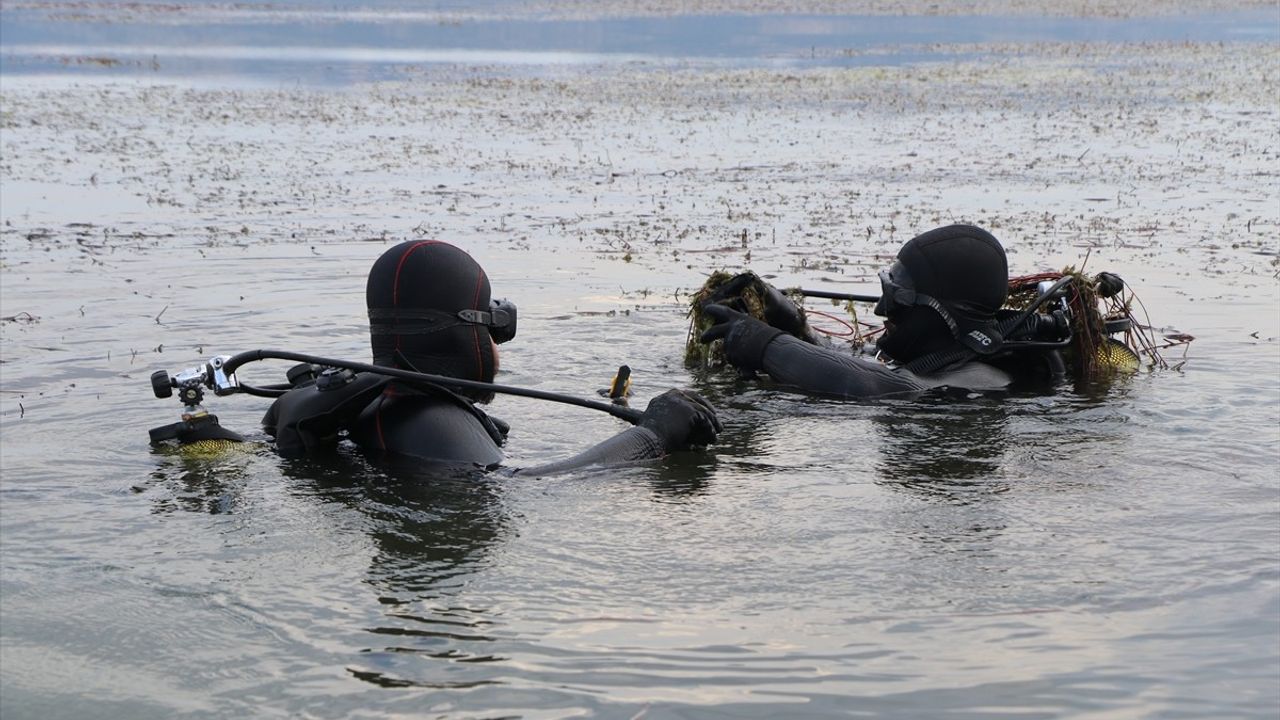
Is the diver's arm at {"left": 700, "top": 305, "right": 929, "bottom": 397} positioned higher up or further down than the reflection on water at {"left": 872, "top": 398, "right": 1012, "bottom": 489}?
higher up

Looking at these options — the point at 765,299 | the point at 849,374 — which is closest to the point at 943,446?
the point at 849,374

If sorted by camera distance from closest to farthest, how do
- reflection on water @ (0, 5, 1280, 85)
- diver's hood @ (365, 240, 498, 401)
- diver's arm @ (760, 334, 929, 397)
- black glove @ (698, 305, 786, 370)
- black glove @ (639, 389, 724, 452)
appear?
diver's hood @ (365, 240, 498, 401)
black glove @ (639, 389, 724, 452)
diver's arm @ (760, 334, 929, 397)
black glove @ (698, 305, 786, 370)
reflection on water @ (0, 5, 1280, 85)

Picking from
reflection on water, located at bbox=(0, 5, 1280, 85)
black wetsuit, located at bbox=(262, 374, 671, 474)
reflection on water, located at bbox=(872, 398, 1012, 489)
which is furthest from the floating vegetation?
reflection on water, located at bbox=(0, 5, 1280, 85)

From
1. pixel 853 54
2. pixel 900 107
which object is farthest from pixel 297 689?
pixel 853 54

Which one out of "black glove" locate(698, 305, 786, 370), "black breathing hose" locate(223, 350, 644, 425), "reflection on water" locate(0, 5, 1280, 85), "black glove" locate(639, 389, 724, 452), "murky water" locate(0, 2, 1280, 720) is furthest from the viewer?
"reflection on water" locate(0, 5, 1280, 85)

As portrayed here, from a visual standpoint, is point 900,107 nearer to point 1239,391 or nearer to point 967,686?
point 1239,391

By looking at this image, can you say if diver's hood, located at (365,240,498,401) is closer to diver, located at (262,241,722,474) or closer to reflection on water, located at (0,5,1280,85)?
diver, located at (262,241,722,474)

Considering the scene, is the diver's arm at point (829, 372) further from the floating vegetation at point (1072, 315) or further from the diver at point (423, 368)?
the diver at point (423, 368)

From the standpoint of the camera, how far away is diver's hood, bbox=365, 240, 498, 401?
581 cm

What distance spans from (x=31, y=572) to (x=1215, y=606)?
13.4 ft

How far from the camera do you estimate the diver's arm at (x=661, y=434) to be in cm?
611

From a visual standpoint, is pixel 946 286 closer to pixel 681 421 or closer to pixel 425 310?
pixel 681 421

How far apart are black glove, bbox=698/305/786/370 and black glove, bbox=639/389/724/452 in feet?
4.39

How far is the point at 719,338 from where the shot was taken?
7.74 meters
